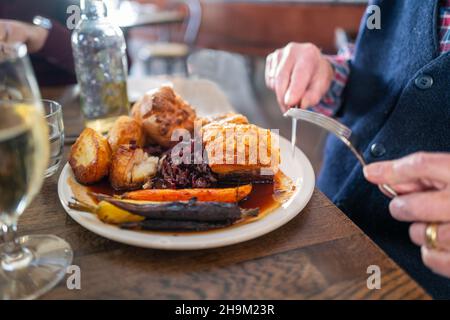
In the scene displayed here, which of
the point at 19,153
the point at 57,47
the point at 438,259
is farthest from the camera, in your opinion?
the point at 57,47

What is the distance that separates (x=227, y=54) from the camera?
17.1ft

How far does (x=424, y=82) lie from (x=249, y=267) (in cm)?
72

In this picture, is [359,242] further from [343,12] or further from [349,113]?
[343,12]

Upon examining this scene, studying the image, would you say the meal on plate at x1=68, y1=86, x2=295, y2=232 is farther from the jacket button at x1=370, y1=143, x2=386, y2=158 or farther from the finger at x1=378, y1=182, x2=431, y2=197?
the jacket button at x1=370, y1=143, x2=386, y2=158

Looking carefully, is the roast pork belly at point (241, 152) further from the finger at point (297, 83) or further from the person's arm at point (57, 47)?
the person's arm at point (57, 47)

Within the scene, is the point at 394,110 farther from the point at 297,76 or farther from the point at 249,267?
the point at 249,267

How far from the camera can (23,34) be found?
1524mm

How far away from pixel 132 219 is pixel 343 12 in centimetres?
381

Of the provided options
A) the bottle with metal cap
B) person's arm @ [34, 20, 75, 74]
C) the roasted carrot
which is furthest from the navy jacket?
person's arm @ [34, 20, 75, 74]

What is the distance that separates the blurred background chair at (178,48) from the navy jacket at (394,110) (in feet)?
10.5

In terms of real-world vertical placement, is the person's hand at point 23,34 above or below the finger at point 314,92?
above

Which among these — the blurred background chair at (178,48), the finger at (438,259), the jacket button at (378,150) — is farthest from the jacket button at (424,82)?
the blurred background chair at (178,48)

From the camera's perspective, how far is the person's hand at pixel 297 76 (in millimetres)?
1124

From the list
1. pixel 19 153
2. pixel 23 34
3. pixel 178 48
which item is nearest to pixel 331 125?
pixel 19 153
